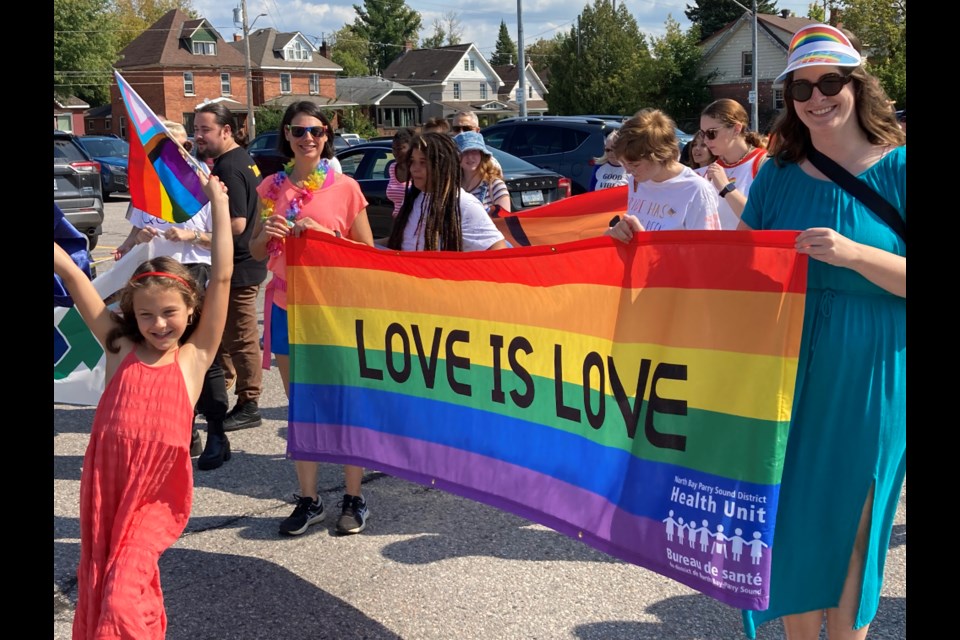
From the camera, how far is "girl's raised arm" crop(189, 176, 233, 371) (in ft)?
10.9

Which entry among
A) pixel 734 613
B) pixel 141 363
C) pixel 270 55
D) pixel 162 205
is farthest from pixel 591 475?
pixel 270 55

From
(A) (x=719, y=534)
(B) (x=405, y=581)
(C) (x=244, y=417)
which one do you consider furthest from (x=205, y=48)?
(A) (x=719, y=534)

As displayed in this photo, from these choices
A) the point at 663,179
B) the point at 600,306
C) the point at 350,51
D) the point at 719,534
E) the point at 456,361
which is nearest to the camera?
the point at 719,534

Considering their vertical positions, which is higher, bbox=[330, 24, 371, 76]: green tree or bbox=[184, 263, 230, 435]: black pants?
bbox=[330, 24, 371, 76]: green tree

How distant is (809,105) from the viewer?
2.71m

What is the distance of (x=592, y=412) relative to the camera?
10.6 ft

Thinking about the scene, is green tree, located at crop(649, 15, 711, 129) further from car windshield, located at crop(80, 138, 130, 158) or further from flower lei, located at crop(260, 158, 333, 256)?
flower lei, located at crop(260, 158, 333, 256)

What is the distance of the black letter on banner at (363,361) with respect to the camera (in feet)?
13.1

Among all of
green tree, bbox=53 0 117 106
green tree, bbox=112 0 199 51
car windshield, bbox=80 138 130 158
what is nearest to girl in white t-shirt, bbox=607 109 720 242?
car windshield, bbox=80 138 130 158

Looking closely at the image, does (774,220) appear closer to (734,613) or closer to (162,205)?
(734,613)

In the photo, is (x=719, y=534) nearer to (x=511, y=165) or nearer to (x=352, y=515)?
(x=352, y=515)

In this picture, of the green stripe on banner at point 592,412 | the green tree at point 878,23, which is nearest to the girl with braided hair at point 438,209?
the green stripe on banner at point 592,412

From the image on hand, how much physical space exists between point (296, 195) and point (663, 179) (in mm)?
1724

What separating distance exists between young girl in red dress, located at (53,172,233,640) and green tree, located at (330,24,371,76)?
103498 millimetres
